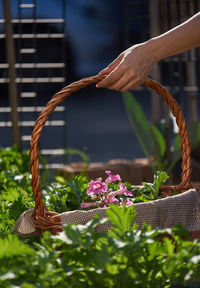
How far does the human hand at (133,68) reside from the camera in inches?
53.5

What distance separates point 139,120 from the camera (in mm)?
3859

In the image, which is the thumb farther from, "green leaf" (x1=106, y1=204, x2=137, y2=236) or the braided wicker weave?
"green leaf" (x1=106, y1=204, x2=137, y2=236)

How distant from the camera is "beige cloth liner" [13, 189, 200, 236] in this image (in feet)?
4.21

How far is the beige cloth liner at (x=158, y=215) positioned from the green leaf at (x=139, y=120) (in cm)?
243

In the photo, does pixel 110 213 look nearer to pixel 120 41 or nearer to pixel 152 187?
pixel 152 187

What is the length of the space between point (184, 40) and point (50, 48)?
22.7 feet

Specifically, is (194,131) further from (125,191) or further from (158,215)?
(158,215)

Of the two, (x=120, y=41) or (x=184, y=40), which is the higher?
(x=184, y=40)

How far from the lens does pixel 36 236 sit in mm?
1368

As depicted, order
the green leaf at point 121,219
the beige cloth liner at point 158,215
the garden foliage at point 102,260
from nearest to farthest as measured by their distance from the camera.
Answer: the garden foliage at point 102,260
the green leaf at point 121,219
the beige cloth liner at point 158,215

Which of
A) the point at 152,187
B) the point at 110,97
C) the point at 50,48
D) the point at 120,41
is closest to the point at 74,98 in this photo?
the point at 110,97

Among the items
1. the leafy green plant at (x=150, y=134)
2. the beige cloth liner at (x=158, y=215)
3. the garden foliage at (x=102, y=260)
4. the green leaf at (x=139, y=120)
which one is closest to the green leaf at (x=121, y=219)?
the garden foliage at (x=102, y=260)

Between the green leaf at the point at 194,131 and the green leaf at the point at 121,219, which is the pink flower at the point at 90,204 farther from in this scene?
the green leaf at the point at 194,131

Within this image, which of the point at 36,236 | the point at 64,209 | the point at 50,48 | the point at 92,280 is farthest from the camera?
the point at 50,48
